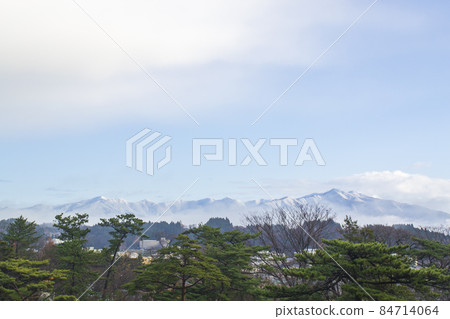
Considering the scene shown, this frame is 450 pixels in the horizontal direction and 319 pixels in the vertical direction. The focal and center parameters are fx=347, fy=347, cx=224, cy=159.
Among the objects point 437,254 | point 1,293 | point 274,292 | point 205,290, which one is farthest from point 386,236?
point 1,293

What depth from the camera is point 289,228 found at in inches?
803

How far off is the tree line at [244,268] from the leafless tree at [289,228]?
61 millimetres

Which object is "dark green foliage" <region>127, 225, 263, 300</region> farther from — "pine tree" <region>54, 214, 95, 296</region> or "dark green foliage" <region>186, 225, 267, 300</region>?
"pine tree" <region>54, 214, 95, 296</region>

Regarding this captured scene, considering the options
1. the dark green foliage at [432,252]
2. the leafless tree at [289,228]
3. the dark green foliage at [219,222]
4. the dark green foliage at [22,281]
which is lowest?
the dark green foliage at [22,281]

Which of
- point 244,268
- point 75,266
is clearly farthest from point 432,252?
point 75,266

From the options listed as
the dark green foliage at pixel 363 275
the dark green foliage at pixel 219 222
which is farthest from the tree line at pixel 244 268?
the dark green foliage at pixel 219 222

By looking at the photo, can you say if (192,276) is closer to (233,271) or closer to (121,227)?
(233,271)

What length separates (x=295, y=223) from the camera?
20.5 metres

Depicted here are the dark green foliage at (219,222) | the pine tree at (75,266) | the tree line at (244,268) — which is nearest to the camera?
the tree line at (244,268)

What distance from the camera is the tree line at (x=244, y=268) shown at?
27.5 ft

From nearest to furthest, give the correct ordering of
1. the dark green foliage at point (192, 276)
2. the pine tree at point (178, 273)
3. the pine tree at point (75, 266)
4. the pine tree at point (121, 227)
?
the pine tree at point (178, 273) < the dark green foliage at point (192, 276) < the pine tree at point (75, 266) < the pine tree at point (121, 227)

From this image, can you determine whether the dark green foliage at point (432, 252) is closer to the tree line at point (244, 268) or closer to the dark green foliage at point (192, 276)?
the tree line at point (244, 268)
